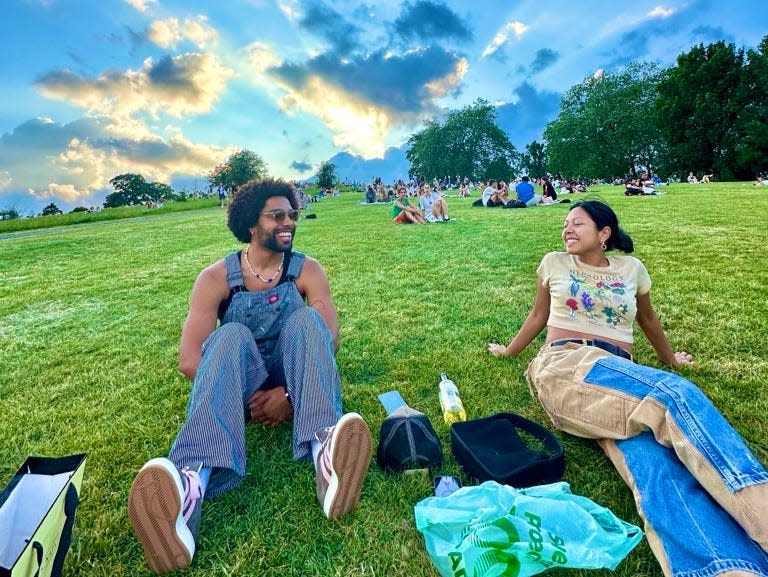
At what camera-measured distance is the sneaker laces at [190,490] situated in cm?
206

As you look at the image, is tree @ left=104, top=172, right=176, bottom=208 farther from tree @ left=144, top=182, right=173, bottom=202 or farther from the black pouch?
the black pouch

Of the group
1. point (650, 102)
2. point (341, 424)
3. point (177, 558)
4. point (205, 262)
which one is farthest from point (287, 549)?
point (650, 102)

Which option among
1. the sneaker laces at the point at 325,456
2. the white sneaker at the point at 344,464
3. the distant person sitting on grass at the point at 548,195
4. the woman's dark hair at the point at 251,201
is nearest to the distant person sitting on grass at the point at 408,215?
the distant person sitting on grass at the point at 548,195

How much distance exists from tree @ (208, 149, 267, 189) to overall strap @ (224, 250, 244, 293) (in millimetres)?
91062

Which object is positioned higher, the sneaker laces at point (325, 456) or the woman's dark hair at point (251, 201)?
the woman's dark hair at point (251, 201)

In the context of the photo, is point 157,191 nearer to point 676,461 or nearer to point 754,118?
point 754,118

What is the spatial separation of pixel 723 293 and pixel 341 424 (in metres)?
5.56

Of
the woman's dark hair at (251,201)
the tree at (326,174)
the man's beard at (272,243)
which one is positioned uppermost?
the tree at (326,174)

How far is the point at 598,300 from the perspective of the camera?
3230 millimetres

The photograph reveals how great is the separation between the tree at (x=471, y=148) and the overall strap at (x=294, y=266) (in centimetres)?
8052

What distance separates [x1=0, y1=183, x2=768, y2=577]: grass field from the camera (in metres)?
2.13

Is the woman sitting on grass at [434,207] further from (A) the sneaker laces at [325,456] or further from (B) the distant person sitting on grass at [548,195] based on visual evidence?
(A) the sneaker laces at [325,456]

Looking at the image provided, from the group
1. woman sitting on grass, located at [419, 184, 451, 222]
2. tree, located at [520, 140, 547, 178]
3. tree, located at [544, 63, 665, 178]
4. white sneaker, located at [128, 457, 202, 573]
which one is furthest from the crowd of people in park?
tree, located at [520, 140, 547, 178]

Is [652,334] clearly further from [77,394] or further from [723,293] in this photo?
[77,394]
